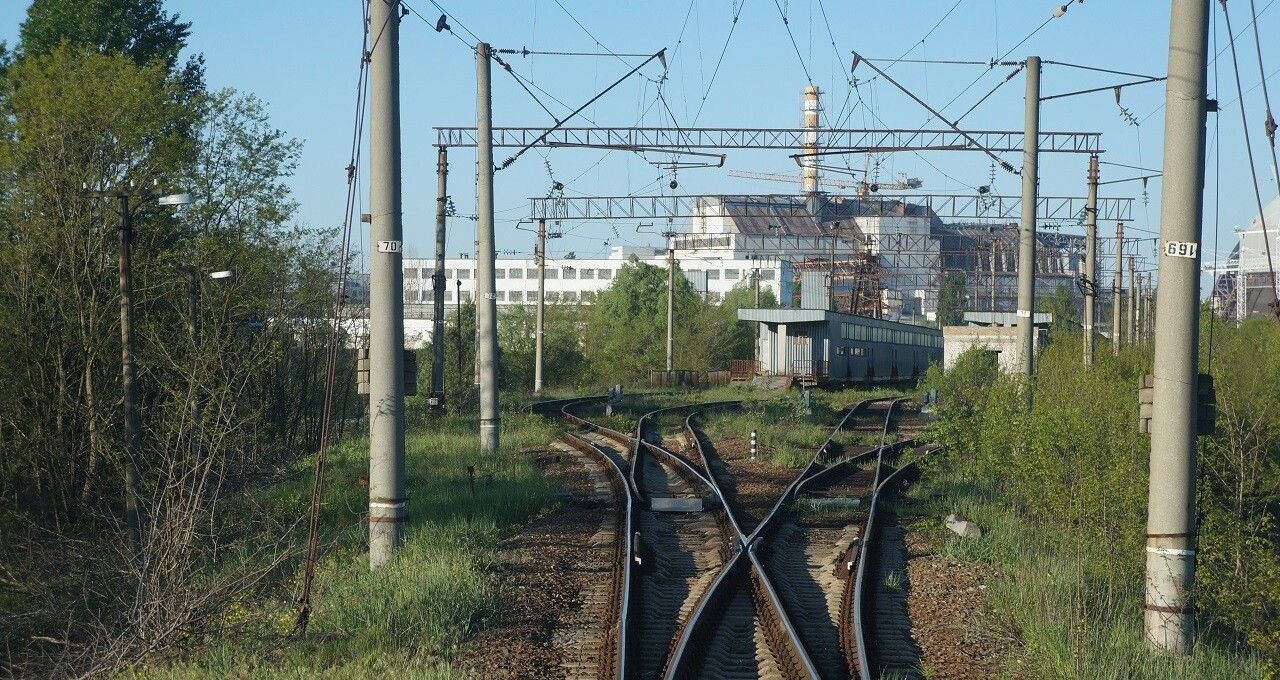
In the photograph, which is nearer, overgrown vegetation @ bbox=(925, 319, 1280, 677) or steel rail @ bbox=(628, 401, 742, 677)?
steel rail @ bbox=(628, 401, 742, 677)

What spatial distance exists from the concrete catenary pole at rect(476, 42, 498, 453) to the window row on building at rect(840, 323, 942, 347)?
35.6 metres

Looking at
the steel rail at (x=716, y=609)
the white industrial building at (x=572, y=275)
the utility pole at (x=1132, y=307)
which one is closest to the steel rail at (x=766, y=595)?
the steel rail at (x=716, y=609)

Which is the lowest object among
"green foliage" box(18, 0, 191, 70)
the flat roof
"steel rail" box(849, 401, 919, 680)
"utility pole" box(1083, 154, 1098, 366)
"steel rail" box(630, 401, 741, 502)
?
"steel rail" box(630, 401, 741, 502)

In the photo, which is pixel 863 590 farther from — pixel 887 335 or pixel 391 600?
pixel 887 335

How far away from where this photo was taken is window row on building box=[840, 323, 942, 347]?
59031mm

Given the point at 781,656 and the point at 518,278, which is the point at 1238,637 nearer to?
the point at 781,656

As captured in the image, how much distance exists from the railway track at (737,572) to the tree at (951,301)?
84999 millimetres

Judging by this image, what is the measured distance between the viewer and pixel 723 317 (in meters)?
81.5

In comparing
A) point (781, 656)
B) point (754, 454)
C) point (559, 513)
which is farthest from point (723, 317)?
point (781, 656)

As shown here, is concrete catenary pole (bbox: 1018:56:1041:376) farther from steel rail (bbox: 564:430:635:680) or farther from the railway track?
steel rail (bbox: 564:430:635:680)

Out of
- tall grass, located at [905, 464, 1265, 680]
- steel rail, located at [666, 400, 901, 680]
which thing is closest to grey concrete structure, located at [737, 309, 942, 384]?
steel rail, located at [666, 400, 901, 680]

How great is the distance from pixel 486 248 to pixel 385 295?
11.4m

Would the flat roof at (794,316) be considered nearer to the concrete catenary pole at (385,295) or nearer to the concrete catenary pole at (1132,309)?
the concrete catenary pole at (1132,309)

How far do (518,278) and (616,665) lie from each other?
13245cm
